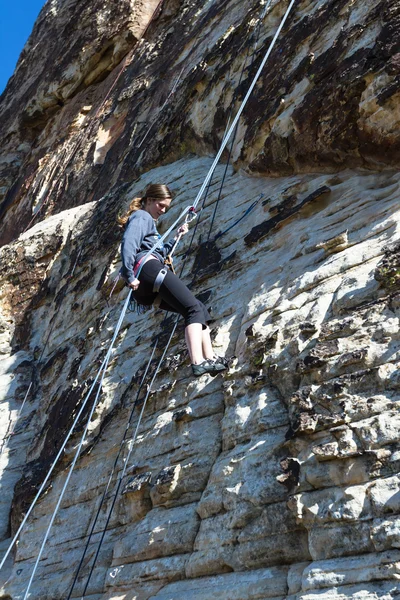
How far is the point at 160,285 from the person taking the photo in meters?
7.04

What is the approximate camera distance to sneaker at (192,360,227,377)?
6645 millimetres

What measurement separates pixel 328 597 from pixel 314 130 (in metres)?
5.70

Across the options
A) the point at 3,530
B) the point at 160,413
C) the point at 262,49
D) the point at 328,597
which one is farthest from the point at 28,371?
the point at 328,597

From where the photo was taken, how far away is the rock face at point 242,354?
5082 millimetres

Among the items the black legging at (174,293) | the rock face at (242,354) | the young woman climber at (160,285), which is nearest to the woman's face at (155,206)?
the young woman climber at (160,285)

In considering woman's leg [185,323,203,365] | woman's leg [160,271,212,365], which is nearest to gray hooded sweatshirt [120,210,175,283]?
woman's leg [160,271,212,365]

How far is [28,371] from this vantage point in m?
12.9

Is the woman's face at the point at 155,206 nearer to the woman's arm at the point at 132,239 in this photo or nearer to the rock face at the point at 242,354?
the woman's arm at the point at 132,239

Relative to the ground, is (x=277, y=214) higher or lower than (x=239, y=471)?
higher

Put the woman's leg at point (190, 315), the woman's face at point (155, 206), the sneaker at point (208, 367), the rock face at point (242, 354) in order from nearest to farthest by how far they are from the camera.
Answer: the rock face at point (242, 354) < the sneaker at point (208, 367) < the woman's leg at point (190, 315) < the woman's face at point (155, 206)

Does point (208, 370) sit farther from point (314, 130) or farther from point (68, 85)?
→ point (68, 85)

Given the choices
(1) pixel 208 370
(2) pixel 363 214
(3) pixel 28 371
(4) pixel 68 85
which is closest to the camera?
(1) pixel 208 370

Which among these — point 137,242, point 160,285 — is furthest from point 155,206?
point 160,285

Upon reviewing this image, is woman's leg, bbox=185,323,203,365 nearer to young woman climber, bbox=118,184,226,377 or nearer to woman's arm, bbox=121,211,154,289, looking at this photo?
young woman climber, bbox=118,184,226,377
